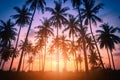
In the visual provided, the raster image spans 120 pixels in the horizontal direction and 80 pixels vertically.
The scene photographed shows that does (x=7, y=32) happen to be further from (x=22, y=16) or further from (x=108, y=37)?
(x=108, y=37)

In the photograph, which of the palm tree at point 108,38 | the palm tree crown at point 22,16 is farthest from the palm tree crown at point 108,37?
the palm tree crown at point 22,16

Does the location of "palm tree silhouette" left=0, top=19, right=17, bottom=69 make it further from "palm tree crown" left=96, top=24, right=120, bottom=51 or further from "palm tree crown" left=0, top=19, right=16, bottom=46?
"palm tree crown" left=96, top=24, right=120, bottom=51

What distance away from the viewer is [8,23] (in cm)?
3972

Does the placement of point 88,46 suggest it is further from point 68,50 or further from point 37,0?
point 37,0

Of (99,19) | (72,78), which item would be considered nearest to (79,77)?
(72,78)

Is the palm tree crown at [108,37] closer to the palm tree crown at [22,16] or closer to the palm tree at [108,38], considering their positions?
the palm tree at [108,38]

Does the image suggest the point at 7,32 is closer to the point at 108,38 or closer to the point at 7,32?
the point at 7,32

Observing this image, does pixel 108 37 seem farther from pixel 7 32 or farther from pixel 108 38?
pixel 7 32

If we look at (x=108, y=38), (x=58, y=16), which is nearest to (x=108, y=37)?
(x=108, y=38)

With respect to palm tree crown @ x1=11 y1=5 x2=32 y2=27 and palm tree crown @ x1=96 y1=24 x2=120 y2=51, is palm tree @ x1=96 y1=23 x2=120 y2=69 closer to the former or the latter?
palm tree crown @ x1=96 y1=24 x2=120 y2=51

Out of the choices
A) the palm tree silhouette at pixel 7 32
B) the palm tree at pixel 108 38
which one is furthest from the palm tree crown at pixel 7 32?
the palm tree at pixel 108 38

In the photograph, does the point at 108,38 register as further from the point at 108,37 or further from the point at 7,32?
the point at 7,32

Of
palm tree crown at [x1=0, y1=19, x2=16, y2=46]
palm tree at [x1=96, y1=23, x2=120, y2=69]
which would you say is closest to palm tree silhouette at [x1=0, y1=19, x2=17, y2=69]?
palm tree crown at [x1=0, y1=19, x2=16, y2=46]

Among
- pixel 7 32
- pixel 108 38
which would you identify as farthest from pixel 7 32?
pixel 108 38
